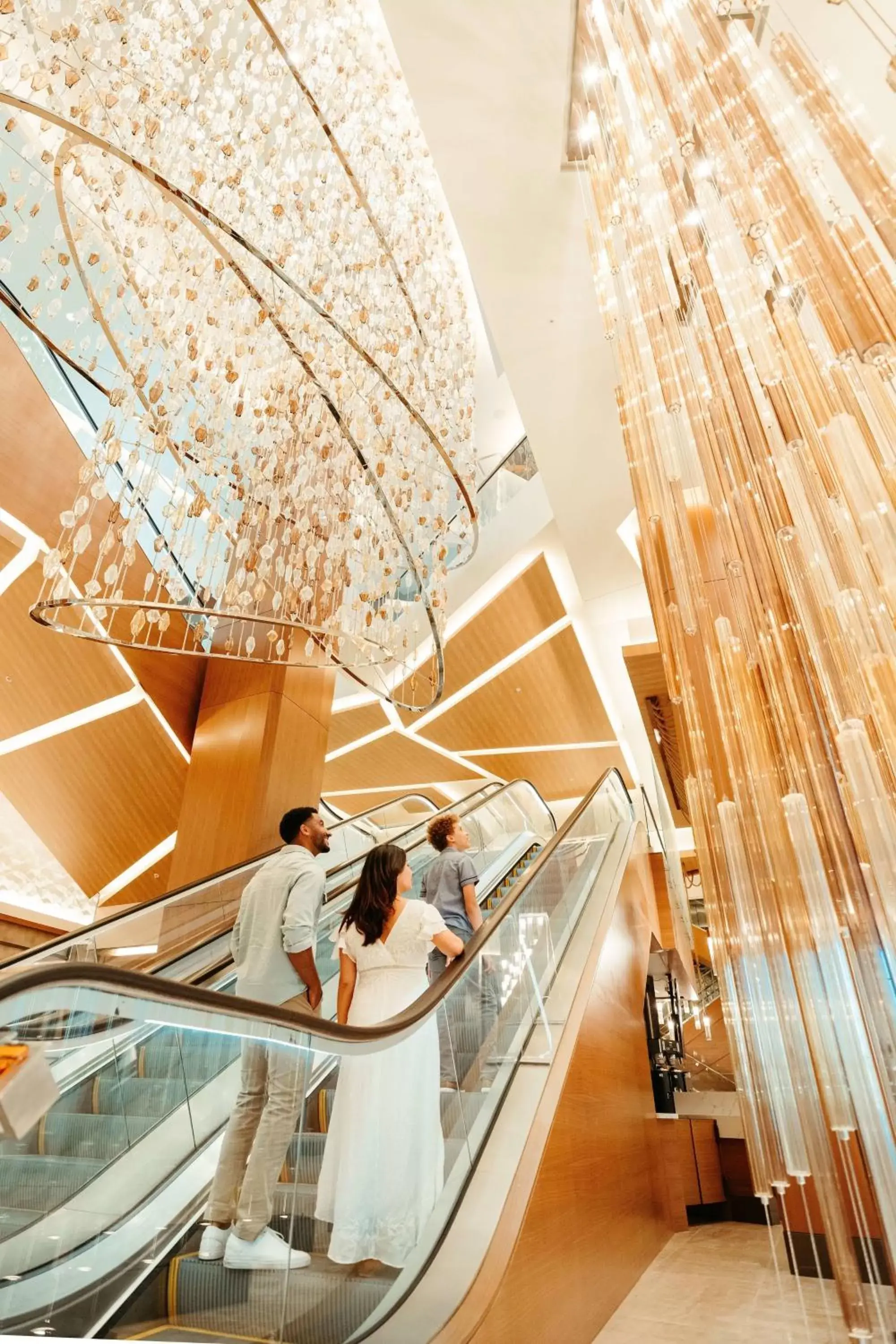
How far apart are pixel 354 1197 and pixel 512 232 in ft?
17.9

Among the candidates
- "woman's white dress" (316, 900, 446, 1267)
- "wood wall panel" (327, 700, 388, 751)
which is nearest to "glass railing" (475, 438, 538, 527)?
"wood wall panel" (327, 700, 388, 751)

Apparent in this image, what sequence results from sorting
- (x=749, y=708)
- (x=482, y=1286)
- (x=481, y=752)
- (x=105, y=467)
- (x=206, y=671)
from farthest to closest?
1. (x=481, y=752)
2. (x=206, y=671)
3. (x=105, y=467)
4. (x=749, y=708)
5. (x=482, y=1286)

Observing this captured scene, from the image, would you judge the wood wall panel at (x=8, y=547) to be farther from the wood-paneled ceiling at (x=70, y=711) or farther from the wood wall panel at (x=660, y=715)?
the wood wall panel at (x=660, y=715)

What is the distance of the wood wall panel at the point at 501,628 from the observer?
34.8 feet

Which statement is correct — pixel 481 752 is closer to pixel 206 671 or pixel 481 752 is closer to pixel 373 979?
pixel 206 671

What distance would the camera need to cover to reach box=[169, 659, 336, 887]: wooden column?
281 inches

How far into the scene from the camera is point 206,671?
8516mm

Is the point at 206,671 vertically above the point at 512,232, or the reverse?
the point at 512,232

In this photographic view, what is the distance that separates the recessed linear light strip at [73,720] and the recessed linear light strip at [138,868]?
1729 mm

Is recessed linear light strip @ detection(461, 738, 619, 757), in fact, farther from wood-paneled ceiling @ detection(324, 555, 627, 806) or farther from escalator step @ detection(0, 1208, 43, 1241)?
escalator step @ detection(0, 1208, 43, 1241)

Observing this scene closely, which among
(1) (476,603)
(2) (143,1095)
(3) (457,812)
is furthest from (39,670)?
(2) (143,1095)

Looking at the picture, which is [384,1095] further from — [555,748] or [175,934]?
[555,748]

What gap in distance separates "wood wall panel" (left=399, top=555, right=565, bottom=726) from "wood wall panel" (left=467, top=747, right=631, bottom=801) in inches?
103

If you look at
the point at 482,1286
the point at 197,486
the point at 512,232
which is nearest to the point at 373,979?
the point at 482,1286
